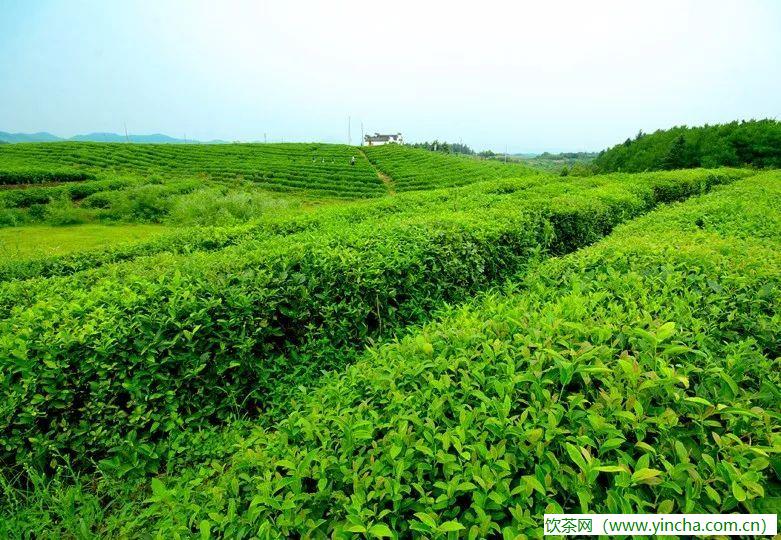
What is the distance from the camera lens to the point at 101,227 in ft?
68.7

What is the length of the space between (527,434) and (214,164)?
50.6 m

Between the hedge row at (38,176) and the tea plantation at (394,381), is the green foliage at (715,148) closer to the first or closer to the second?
the tea plantation at (394,381)

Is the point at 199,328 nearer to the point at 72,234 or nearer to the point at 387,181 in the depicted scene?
the point at 72,234

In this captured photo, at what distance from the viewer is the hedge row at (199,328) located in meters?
3.25

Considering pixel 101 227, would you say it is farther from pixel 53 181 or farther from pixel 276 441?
pixel 276 441

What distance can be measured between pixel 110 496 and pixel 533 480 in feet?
11.3

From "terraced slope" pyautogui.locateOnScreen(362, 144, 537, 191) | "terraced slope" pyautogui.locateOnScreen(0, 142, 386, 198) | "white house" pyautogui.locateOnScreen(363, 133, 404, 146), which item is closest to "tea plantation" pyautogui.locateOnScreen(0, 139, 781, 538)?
"terraced slope" pyautogui.locateOnScreen(362, 144, 537, 191)

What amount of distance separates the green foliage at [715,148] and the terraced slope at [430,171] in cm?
1198

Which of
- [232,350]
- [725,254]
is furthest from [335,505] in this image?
[725,254]

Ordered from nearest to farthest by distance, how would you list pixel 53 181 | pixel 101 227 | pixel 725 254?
pixel 725 254
pixel 101 227
pixel 53 181

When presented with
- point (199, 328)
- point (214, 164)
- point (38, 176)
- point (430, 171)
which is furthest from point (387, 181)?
point (199, 328)

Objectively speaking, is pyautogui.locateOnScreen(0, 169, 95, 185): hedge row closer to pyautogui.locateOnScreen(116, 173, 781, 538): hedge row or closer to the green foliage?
pyautogui.locateOnScreen(116, 173, 781, 538): hedge row

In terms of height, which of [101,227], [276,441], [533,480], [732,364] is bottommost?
[101,227]

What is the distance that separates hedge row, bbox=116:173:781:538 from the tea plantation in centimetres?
1
